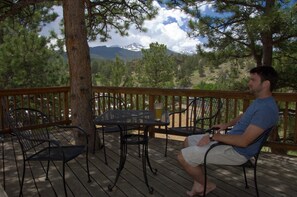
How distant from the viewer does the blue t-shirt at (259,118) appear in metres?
Result: 2.31

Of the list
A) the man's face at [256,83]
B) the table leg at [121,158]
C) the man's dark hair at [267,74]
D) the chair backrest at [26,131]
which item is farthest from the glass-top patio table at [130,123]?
the man's dark hair at [267,74]

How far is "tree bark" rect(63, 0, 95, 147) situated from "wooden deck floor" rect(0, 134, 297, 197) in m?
0.59

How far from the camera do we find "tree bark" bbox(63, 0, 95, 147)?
4.11m

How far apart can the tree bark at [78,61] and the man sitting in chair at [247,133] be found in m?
2.09

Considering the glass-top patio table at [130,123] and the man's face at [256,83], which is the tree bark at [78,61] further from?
the man's face at [256,83]

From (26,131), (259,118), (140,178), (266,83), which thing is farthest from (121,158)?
(266,83)

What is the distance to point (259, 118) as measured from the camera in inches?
90.6

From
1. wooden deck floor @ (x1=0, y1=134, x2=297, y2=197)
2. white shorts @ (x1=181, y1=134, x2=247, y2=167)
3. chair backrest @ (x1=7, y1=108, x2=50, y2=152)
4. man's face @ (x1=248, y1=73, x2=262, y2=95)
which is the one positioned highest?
man's face @ (x1=248, y1=73, x2=262, y2=95)

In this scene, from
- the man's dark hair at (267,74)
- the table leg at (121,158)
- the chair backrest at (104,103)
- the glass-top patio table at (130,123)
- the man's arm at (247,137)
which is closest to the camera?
the man's arm at (247,137)

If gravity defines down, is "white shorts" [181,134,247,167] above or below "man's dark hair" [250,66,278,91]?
below

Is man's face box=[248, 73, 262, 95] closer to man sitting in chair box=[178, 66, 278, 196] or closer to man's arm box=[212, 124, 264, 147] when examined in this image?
man sitting in chair box=[178, 66, 278, 196]

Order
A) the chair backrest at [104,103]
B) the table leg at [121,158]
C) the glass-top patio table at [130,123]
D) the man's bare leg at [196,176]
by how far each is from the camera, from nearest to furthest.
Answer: the man's bare leg at [196,176] < the glass-top patio table at [130,123] < the table leg at [121,158] < the chair backrest at [104,103]

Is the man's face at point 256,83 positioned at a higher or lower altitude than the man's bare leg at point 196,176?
higher

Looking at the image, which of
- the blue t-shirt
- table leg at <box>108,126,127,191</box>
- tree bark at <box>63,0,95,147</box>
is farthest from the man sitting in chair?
tree bark at <box>63,0,95,147</box>
